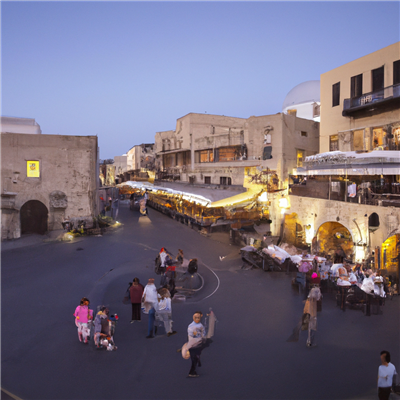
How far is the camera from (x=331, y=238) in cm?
1717

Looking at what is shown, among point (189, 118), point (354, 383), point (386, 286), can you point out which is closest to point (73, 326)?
point (354, 383)

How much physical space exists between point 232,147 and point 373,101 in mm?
12452

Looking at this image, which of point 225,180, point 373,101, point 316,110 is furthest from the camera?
point 316,110

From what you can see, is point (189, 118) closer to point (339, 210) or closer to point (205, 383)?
point (339, 210)

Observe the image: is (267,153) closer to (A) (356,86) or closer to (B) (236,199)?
(B) (236,199)

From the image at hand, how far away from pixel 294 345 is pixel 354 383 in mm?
1375

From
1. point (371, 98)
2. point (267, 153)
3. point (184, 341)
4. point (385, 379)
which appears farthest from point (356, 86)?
point (184, 341)

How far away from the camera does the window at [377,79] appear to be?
16.7 m

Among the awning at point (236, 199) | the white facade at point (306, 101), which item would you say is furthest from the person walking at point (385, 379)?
the white facade at point (306, 101)

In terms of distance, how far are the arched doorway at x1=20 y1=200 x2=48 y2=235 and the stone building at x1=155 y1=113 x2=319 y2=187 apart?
48.4 feet

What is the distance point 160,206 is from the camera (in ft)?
88.7

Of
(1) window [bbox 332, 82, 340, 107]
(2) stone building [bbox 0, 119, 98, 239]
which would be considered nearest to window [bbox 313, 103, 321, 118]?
(1) window [bbox 332, 82, 340, 107]

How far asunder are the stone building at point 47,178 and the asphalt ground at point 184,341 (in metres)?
6.88

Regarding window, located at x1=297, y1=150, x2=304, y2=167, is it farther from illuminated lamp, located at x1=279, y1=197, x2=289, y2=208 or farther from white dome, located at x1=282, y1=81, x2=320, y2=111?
white dome, located at x1=282, y1=81, x2=320, y2=111
